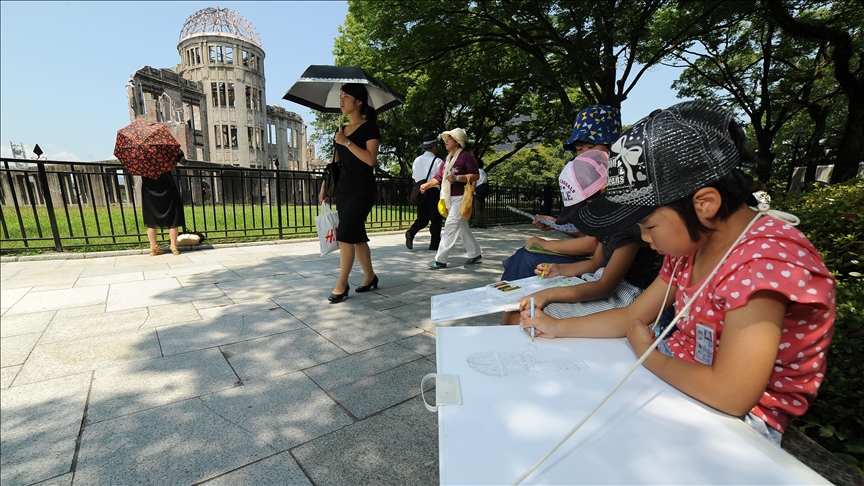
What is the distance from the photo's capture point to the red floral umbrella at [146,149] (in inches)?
213

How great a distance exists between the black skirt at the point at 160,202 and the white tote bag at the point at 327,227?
336 centimetres

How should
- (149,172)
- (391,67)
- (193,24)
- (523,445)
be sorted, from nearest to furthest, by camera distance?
(523,445) → (149,172) → (391,67) → (193,24)

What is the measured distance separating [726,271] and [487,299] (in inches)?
37.3

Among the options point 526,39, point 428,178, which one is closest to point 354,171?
point 428,178

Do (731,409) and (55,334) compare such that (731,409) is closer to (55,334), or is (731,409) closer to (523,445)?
(523,445)

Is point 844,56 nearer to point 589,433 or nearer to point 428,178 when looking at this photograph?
point 428,178

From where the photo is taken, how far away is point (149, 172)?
562 cm

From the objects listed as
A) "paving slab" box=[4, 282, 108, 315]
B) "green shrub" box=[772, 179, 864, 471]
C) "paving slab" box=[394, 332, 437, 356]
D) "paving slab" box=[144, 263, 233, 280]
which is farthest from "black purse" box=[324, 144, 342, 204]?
"green shrub" box=[772, 179, 864, 471]

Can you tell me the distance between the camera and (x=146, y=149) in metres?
5.45

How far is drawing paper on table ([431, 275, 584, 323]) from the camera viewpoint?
5.15ft

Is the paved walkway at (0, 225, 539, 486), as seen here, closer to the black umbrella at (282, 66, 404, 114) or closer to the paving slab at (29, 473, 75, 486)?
the paving slab at (29, 473, 75, 486)

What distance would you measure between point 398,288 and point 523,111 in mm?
14783

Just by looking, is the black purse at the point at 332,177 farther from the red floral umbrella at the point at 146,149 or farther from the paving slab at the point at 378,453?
the red floral umbrella at the point at 146,149

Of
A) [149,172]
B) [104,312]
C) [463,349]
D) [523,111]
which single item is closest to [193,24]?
[523,111]
